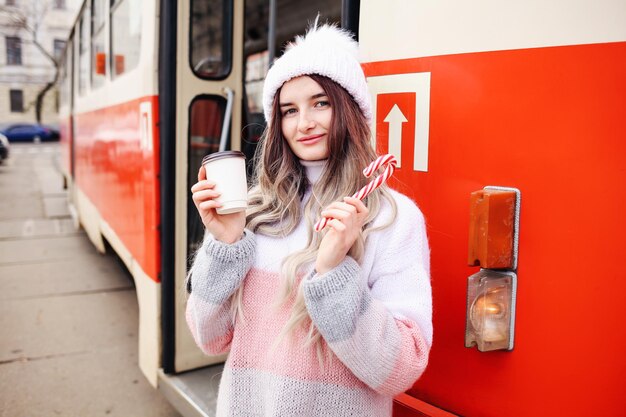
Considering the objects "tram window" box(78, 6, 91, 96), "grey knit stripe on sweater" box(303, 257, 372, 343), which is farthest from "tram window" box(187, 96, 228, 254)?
"tram window" box(78, 6, 91, 96)

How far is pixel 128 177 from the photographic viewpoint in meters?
3.64

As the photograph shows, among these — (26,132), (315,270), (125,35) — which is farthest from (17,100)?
(315,270)

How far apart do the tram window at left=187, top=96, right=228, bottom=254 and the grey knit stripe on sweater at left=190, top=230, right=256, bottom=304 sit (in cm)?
161

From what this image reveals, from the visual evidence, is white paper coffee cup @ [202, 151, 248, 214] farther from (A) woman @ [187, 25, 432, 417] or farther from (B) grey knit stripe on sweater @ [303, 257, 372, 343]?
(B) grey knit stripe on sweater @ [303, 257, 372, 343]

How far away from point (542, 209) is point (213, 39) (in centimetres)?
225

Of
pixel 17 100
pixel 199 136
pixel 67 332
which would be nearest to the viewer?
pixel 199 136

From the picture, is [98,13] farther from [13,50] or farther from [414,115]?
[13,50]

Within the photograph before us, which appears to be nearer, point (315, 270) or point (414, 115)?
point (315, 270)

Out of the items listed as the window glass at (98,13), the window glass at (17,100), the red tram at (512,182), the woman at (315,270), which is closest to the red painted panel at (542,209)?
the red tram at (512,182)

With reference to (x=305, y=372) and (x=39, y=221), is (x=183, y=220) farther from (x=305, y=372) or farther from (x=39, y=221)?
(x=39, y=221)

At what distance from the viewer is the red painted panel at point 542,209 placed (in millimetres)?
1248

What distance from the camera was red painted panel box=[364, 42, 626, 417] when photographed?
1248 mm

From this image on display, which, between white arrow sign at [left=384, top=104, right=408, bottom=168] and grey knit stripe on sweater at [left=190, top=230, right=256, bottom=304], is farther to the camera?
white arrow sign at [left=384, top=104, right=408, bottom=168]

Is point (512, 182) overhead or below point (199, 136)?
below
